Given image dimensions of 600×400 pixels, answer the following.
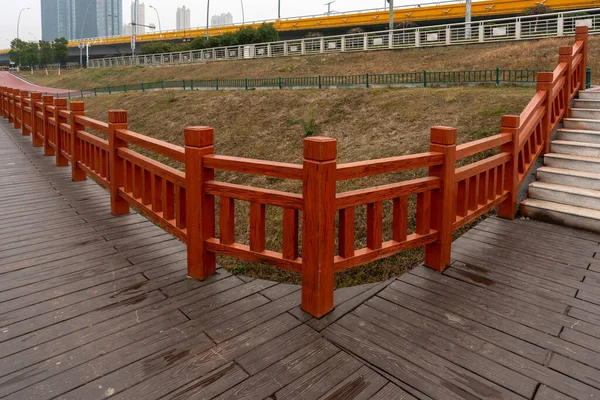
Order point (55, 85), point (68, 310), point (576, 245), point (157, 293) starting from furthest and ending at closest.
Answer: point (55, 85)
point (576, 245)
point (157, 293)
point (68, 310)

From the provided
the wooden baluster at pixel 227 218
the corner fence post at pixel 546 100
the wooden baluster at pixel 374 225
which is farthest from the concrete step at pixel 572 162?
the wooden baluster at pixel 227 218

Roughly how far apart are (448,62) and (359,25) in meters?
22.6

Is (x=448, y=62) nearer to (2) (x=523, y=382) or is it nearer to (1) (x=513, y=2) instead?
(1) (x=513, y=2)

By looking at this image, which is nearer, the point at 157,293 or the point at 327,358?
the point at 327,358

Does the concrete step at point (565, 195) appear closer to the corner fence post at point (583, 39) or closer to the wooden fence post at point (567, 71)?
the wooden fence post at point (567, 71)

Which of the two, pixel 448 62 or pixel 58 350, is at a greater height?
pixel 448 62

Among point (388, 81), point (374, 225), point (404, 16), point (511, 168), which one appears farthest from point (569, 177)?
point (404, 16)

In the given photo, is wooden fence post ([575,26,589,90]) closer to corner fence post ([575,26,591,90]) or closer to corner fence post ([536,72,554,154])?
corner fence post ([575,26,591,90])

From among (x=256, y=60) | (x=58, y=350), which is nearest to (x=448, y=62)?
(x=256, y=60)

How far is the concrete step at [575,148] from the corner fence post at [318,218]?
490cm

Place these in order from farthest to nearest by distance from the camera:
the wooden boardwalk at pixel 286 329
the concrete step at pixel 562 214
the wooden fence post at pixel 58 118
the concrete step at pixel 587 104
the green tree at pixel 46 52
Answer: the green tree at pixel 46 52
the wooden fence post at pixel 58 118
the concrete step at pixel 587 104
the concrete step at pixel 562 214
the wooden boardwalk at pixel 286 329

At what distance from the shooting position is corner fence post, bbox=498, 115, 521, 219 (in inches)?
209

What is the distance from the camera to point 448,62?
63.6 ft

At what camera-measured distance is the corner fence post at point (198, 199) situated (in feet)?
11.9
